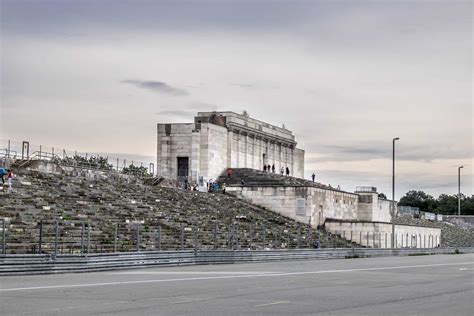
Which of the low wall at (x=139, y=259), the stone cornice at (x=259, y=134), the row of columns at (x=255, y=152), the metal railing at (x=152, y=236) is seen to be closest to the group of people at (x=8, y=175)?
the metal railing at (x=152, y=236)

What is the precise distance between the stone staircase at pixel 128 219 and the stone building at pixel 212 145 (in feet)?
23.0

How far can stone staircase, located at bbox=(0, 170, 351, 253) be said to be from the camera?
37188 millimetres

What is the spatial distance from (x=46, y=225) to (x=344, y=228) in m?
37.5

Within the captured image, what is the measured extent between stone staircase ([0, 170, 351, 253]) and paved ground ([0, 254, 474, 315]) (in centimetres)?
496

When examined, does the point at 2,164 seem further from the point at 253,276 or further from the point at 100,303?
the point at 100,303

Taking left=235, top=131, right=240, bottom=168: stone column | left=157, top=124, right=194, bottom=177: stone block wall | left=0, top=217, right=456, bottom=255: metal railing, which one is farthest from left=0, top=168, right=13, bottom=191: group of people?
left=235, top=131, right=240, bottom=168: stone column

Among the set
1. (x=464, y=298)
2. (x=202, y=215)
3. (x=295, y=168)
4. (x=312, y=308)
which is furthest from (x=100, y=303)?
(x=295, y=168)

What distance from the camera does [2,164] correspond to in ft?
163

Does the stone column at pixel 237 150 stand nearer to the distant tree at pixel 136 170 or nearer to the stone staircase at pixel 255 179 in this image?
the stone staircase at pixel 255 179

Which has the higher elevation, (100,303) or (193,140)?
(193,140)

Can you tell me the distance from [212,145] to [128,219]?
29.6 m

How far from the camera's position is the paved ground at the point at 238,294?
61.1ft

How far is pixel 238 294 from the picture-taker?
22703mm

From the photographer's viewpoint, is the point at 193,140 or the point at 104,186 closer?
the point at 104,186
